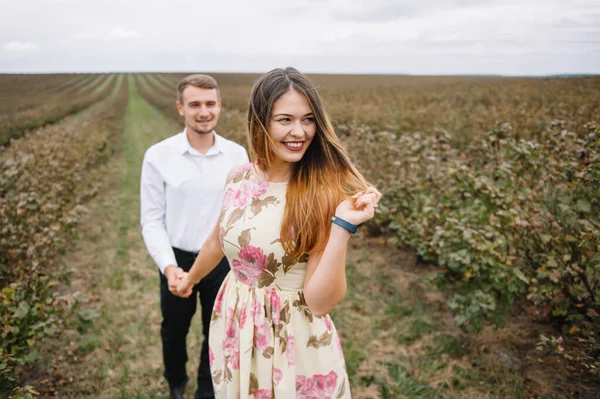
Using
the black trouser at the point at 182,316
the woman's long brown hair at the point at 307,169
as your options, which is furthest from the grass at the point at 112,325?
the woman's long brown hair at the point at 307,169

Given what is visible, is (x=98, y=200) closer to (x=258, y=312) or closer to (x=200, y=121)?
(x=200, y=121)

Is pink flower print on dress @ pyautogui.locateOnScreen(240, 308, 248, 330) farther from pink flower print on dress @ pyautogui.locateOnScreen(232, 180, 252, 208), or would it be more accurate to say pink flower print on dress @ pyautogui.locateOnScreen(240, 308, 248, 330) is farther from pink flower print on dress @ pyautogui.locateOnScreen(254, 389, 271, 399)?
pink flower print on dress @ pyautogui.locateOnScreen(232, 180, 252, 208)

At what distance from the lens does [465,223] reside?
3.39 metres

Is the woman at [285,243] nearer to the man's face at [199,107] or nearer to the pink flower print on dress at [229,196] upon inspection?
the pink flower print on dress at [229,196]

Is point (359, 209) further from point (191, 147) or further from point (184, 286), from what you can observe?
point (191, 147)

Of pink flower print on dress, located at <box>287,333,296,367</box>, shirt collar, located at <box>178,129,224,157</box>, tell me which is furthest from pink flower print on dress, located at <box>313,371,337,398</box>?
shirt collar, located at <box>178,129,224,157</box>

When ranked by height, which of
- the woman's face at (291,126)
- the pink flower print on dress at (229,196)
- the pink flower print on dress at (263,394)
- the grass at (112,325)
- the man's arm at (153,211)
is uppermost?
the woman's face at (291,126)

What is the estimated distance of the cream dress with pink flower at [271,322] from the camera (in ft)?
5.27

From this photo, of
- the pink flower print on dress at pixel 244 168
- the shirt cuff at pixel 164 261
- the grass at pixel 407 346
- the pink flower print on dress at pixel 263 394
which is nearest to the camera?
the pink flower print on dress at pixel 263 394

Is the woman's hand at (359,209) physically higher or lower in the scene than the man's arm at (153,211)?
higher

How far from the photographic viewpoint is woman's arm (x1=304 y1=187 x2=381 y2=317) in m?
1.41

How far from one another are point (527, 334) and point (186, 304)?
2.95m

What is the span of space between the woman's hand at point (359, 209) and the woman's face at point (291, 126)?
0.96 feet

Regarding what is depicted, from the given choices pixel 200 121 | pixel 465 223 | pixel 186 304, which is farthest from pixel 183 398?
pixel 465 223
